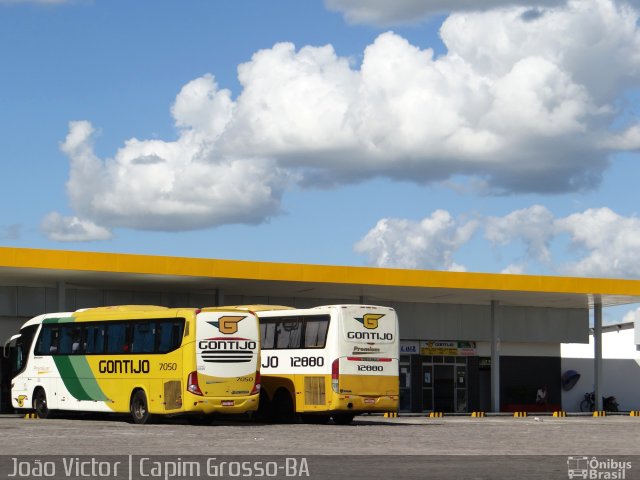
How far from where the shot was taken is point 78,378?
33.4m

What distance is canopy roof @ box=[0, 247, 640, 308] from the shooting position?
37547mm

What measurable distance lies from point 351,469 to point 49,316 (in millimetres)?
20164

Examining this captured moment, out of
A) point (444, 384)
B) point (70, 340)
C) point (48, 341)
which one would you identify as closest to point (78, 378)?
point (70, 340)

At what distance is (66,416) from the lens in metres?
36.3

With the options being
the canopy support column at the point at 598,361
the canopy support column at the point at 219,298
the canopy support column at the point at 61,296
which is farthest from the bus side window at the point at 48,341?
the canopy support column at the point at 598,361

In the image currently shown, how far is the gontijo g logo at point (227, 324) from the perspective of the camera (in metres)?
30.6

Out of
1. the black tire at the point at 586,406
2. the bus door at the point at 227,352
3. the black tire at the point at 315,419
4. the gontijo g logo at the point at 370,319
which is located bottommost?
the black tire at the point at 586,406

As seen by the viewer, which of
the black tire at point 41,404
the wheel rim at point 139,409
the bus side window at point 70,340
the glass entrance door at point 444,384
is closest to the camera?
the wheel rim at point 139,409

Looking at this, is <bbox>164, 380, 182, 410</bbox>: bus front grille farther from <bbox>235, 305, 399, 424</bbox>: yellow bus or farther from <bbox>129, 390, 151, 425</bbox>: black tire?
<bbox>235, 305, 399, 424</bbox>: yellow bus

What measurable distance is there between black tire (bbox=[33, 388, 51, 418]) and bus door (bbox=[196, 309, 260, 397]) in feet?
21.6

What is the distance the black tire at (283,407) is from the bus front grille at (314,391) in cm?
74

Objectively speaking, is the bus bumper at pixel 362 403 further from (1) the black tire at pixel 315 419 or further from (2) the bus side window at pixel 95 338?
(2) the bus side window at pixel 95 338

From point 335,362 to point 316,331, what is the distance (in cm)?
121

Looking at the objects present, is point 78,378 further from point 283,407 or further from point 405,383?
point 405,383
